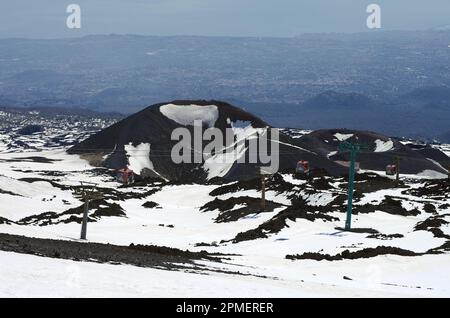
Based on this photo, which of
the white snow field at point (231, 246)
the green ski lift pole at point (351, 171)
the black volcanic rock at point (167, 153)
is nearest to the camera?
the white snow field at point (231, 246)

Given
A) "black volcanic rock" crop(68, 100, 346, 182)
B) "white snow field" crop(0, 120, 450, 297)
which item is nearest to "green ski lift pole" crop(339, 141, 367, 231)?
"white snow field" crop(0, 120, 450, 297)

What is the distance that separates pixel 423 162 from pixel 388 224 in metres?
138

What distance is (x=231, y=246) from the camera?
5112 cm

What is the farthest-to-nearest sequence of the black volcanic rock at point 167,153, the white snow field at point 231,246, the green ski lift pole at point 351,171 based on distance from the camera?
1. the black volcanic rock at point 167,153
2. the green ski lift pole at point 351,171
3. the white snow field at point 231,246

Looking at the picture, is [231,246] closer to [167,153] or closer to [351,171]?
[351,171]

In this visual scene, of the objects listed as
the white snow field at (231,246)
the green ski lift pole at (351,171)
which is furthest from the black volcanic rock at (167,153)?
the green ski lift pole at (351,171)

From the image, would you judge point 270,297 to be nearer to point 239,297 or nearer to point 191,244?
point 239,297

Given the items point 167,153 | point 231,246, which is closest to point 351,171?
point 231,246

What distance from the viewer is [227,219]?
237 feet

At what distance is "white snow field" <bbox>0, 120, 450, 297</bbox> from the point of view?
18766 mm

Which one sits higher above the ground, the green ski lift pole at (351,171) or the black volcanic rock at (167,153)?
the green ski lift pole at (351,171)

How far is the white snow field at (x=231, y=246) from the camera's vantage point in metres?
18.8

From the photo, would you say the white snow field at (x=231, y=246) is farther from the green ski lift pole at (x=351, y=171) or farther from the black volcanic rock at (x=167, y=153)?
the black volcanic rock at (x=167, y=153)

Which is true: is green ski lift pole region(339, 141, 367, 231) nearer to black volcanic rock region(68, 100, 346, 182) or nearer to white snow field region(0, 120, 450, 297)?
white snow field region(0, 120, 450, 297)
